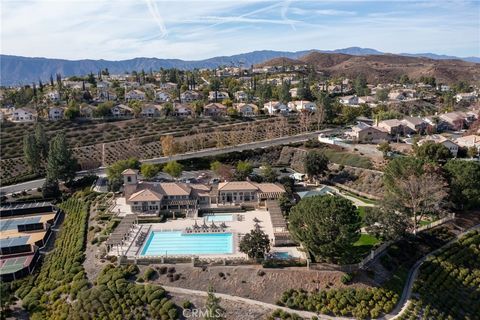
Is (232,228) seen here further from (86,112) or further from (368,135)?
(86,112)

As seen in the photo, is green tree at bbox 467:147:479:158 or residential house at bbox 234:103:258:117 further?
residential house at bbox 234:103:258:117

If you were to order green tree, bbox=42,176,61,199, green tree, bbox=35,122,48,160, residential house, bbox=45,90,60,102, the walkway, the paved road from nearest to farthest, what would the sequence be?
the walkway
green tree, bbox=42,176,61,199
the paved road
green tree, bbox=35,122,48,160
residential house, bbox=45,90,60,102

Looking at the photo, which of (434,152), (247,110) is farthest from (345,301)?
(247,110)

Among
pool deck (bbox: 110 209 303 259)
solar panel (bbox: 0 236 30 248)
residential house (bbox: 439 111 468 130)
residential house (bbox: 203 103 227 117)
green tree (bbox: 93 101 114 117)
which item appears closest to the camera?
pool deck (bbox: 110 209 303 259)

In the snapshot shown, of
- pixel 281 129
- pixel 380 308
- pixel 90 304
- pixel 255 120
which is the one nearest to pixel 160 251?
pixel 90 304

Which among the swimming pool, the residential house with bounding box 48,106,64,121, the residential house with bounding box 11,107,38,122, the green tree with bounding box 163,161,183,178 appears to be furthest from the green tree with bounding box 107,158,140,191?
the residential house with bounding box 11,107,38,122

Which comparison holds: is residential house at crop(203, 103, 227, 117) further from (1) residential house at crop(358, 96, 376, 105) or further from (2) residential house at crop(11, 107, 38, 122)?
(1) residential house at crop(358, 96, 376, 105)

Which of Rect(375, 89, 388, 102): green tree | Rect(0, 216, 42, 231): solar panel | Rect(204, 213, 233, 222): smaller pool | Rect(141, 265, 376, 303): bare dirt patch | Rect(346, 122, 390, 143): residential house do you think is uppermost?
Rect(375, 89, 388, 102): green tree
